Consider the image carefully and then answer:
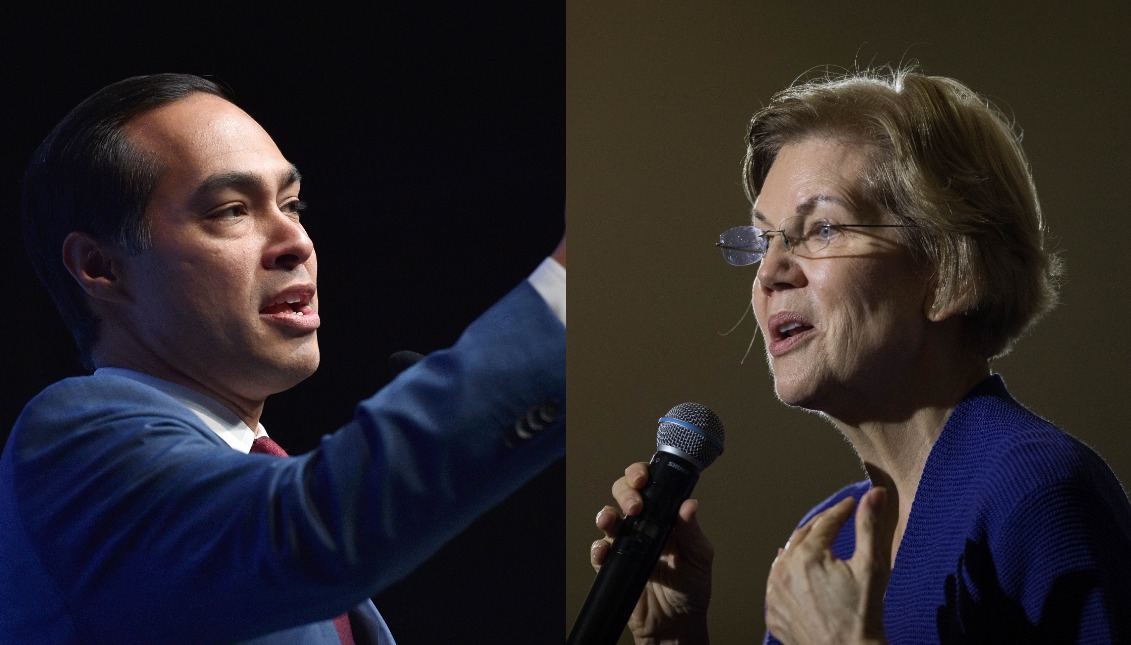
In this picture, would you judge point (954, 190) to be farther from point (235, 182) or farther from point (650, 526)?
point (235, 182)

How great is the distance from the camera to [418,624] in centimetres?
113

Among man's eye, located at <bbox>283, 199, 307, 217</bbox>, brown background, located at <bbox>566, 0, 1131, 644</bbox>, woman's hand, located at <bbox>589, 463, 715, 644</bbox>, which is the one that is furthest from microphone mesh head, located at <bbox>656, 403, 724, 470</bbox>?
brown background, located at <bbox>566, 0, 1131, 644</bbox>

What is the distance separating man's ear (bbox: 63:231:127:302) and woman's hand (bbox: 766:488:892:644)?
2.69ft

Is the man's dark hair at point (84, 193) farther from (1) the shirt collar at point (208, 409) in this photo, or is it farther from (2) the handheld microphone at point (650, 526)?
(2) the handheld microphone at point (650, 526)

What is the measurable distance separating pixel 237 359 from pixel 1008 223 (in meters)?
1.15

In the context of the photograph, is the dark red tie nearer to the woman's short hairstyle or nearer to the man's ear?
the man's ear

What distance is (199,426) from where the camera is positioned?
954 millimetres

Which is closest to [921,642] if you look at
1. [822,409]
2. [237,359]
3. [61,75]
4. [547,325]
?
[822,409]

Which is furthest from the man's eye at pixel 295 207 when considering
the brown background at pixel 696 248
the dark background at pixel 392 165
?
the brown background at pixel 696 248

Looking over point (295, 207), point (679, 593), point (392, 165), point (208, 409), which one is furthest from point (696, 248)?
point (208, 409)

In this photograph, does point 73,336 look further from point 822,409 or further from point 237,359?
point 822,409

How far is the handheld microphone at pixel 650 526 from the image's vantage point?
1.23m

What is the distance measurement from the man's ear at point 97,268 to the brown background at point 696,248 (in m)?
3.17

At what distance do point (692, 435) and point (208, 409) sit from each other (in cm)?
63
